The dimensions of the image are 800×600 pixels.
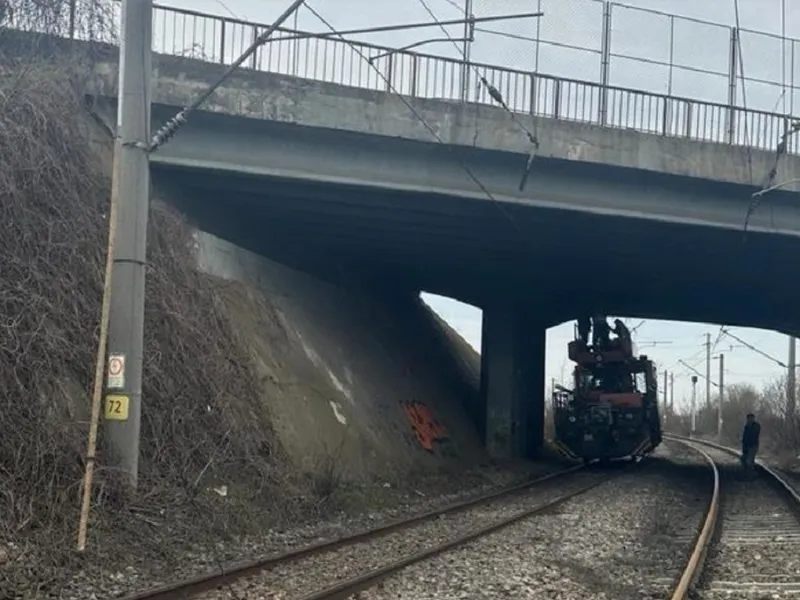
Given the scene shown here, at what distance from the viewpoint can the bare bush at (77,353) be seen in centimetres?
1219

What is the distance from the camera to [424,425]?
27.6 meters

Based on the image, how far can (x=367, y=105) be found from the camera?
66.8ft

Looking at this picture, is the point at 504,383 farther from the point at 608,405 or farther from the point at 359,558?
the point at 359,558

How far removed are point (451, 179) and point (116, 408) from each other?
9770 mm

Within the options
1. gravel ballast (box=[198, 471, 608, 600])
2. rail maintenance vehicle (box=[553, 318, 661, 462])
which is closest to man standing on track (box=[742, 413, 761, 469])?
rail maintenance vehicle (box=[553, 318, 661, 462])

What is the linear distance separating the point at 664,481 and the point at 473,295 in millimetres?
9734

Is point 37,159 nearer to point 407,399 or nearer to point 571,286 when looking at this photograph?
point 407,399

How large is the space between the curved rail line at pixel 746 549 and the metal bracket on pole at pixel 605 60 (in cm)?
813

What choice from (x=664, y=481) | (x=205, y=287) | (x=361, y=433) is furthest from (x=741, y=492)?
(x=205, y=287)

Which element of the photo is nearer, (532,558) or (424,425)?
(532,558)

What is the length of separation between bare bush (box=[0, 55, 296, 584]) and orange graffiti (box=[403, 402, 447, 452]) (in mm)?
8479

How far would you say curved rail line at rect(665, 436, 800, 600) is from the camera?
11.8 meters

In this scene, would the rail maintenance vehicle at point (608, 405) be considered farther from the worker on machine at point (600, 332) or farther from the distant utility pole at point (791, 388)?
the distant utility pole at point (791, 388)

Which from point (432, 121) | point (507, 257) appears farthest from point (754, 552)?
point (507, 257)
